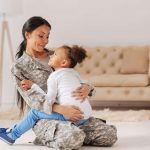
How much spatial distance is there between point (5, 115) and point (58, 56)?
79.1 inches

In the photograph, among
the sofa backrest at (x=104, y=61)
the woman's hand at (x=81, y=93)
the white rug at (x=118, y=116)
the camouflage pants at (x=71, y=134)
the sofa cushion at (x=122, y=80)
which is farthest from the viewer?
the sofa backrest at (x=104, y=61)

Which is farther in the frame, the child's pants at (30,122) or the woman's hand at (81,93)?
the child's pants at (30,122)

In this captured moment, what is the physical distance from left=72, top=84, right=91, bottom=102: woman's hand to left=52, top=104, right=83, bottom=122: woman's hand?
0.27 feet

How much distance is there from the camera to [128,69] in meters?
5.58

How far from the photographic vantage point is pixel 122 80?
17.1 ft

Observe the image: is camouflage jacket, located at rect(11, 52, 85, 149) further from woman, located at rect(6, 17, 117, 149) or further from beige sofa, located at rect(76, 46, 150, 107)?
beige sofa, located at rect(76, 46, 150, 107)

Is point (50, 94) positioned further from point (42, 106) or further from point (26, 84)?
point (26, 84)

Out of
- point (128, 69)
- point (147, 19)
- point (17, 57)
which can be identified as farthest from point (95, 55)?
point (17, 57)

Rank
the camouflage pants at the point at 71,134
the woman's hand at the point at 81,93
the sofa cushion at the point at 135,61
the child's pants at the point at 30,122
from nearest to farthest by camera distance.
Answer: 1. the camouflage pants at the point at 71,134
2. the woman's hand at the point at 81,93
3. the child's pants at the point at 30,122
4. the sofa cushion at the point at 135,61

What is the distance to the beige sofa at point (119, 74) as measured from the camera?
5.18 metres

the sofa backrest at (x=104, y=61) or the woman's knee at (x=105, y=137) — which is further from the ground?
the sofa backrest at (x=104, y=61)

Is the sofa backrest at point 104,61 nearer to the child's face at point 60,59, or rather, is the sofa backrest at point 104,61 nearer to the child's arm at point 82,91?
the child's arm at point 82,91

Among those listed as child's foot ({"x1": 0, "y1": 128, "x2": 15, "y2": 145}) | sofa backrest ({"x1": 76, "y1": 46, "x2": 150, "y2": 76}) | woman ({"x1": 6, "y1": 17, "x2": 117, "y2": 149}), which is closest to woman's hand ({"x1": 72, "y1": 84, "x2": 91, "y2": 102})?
woman ({"x1": 6, "y1": 17, "x2": 117, "y2": 149})

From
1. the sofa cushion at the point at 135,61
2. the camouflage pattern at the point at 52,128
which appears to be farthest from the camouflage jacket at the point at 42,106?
the sofa cushion at the point at 135,61
